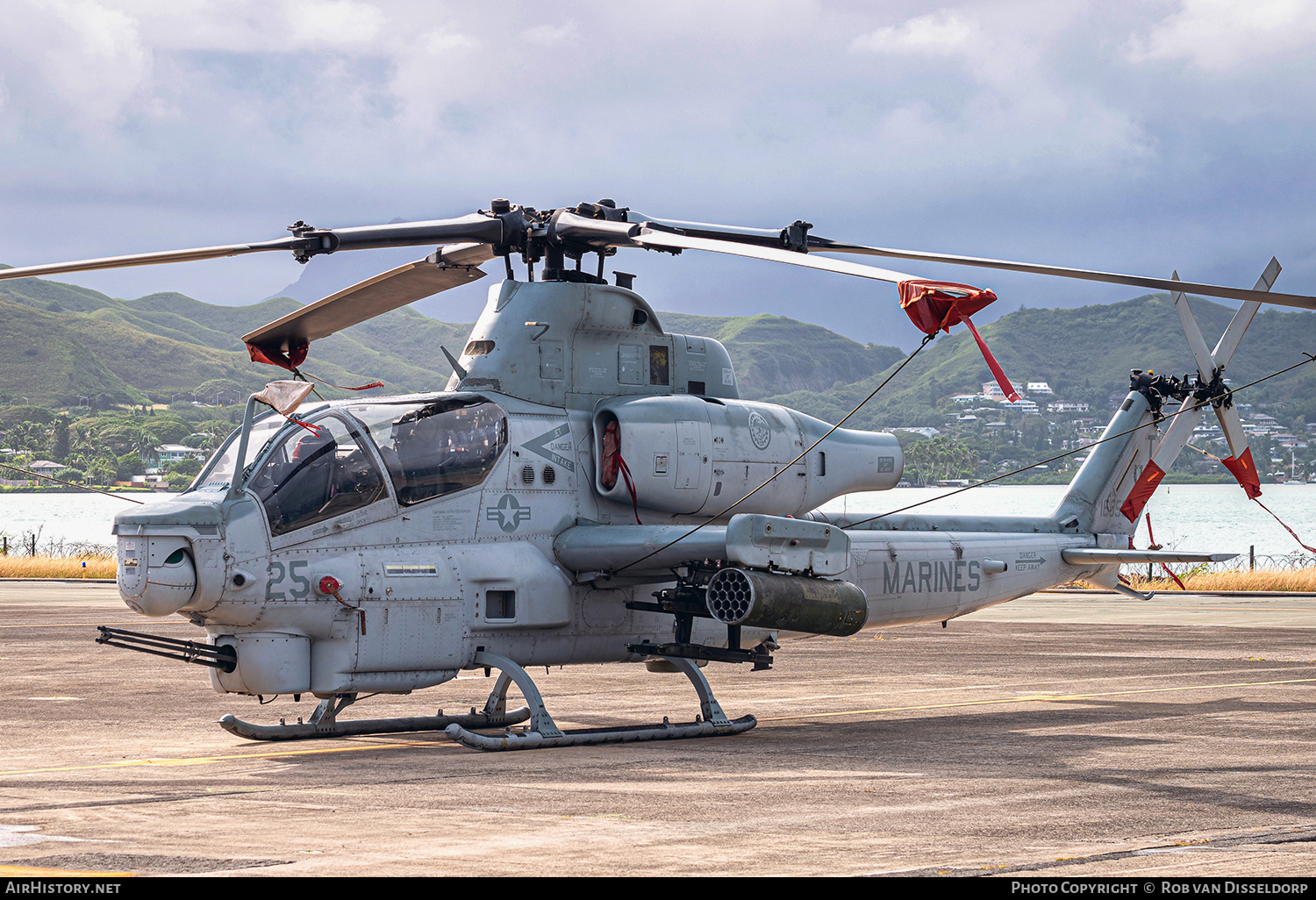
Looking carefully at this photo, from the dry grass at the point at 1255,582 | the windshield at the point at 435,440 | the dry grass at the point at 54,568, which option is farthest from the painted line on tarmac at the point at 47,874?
the dry grass at the point at 54,568

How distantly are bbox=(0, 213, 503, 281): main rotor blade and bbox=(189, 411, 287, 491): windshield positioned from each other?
1873 mm

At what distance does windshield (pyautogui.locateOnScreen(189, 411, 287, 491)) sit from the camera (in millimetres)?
11945

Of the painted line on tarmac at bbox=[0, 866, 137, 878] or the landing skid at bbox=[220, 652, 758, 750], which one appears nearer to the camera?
the painted line on tarmac at bbox=[0, 866, 137, 878]

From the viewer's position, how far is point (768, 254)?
36.2 ft

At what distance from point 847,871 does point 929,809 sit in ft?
7.61

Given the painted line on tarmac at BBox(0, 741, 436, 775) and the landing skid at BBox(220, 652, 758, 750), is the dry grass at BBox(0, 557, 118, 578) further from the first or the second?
the painted line on tarmac at BBox(0, 741, 436, 775)

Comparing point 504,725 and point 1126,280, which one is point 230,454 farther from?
point 1126,280

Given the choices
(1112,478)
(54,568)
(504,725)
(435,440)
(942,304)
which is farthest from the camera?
(54,568)

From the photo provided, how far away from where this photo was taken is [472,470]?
1298cm

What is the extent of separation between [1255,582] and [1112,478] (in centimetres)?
2501

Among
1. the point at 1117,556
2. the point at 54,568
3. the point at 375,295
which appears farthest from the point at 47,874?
the point at 54,568

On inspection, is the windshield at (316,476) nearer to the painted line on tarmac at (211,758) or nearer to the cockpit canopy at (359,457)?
the cockpit canopy at (359,457)

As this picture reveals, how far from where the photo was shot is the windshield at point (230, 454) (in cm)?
1195

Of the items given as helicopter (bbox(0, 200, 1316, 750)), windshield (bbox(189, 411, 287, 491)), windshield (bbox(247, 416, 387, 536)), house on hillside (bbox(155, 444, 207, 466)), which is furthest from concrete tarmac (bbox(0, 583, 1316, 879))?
house on hillside (bbox(155, 444, 207, 466))
